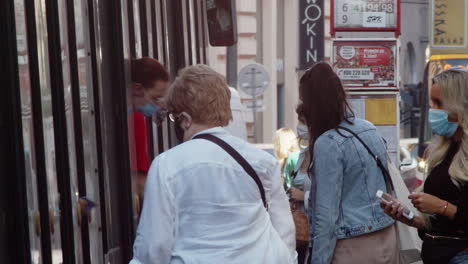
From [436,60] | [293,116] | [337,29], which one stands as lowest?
[293,116]

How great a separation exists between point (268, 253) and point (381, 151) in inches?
55.6

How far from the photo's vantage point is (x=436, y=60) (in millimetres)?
15922

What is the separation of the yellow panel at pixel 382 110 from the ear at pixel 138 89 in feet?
10.6

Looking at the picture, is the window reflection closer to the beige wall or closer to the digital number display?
the digital number display

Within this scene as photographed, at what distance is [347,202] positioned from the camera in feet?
14.8

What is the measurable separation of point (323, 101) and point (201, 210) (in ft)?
5.22

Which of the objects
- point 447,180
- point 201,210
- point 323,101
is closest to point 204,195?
point 201,210

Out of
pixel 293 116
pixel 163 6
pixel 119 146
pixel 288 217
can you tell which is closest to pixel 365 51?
pixel 163 6

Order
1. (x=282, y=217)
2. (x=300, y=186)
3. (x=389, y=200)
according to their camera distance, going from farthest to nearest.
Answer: (x=300, y=186), (x=389, y=200), (x=282, y=217)

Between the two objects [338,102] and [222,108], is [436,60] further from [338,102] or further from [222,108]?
[222,108]

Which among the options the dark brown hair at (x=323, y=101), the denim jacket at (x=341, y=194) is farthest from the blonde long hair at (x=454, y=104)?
the dark brown hair at (x=323, y=101)

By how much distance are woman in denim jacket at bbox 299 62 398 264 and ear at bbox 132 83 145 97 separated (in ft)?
2.58

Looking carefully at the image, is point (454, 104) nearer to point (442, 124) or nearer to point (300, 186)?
point (442, 124)

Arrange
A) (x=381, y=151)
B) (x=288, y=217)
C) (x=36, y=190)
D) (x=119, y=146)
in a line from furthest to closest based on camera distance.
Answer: (x=381, y=151) → (x=119, y=146) → (x=288, y=217) → (x=36, y=190)
